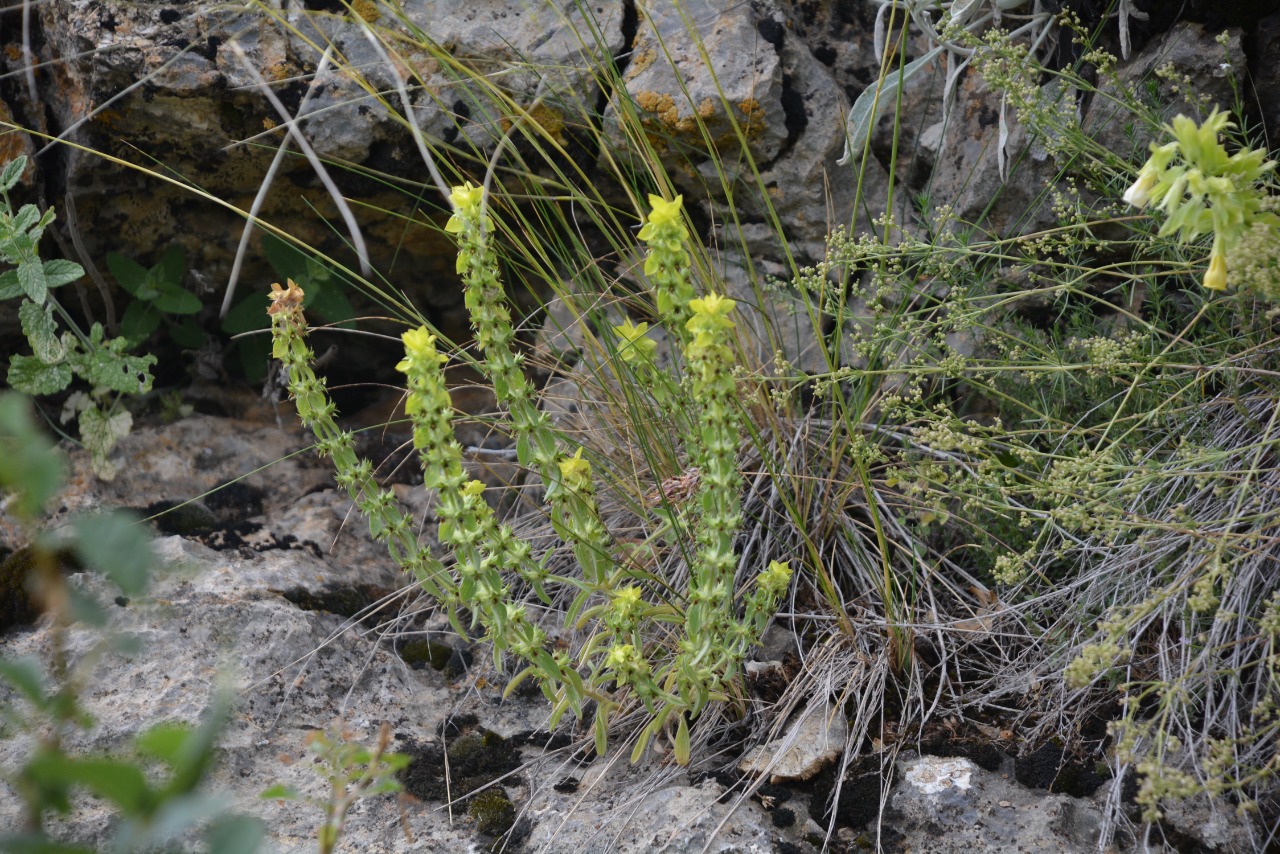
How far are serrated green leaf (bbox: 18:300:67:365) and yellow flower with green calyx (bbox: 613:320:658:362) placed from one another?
4.91ft

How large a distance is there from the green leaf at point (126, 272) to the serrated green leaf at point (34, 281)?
42cm

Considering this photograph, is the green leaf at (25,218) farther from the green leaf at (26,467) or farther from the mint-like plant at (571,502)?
the green leaf at (26,467)

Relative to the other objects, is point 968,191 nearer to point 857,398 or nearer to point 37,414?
point 857,398

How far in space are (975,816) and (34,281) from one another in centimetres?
235

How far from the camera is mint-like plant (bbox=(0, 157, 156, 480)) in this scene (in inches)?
95.7

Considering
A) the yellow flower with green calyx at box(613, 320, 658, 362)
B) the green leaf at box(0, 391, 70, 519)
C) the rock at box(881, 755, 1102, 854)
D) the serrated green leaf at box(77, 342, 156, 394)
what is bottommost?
the rock at box(881, 755, 1102, 854)

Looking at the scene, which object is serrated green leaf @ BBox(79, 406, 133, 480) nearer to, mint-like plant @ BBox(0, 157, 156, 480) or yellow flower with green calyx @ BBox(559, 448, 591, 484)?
mint-like plant @ BBox(0, 157, 156, 480)

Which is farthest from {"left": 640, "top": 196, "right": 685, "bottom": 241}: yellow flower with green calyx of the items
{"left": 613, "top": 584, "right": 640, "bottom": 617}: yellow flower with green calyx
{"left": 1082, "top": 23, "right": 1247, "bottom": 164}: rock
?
{"left": 1082, "top": 23, "right": 1247, "bottom": 164}: rock

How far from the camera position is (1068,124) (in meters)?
2.12

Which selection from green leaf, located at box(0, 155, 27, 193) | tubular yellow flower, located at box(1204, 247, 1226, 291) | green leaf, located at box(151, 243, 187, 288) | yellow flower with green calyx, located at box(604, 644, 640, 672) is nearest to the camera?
tubular yellow flower, located at box(1204, 247, 1226, 291)

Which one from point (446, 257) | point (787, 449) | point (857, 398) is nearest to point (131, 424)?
point (446, 257)

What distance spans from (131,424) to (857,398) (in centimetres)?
191

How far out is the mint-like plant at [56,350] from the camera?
7.98 feet

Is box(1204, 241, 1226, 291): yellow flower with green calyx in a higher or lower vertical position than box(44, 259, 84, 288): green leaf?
lower
